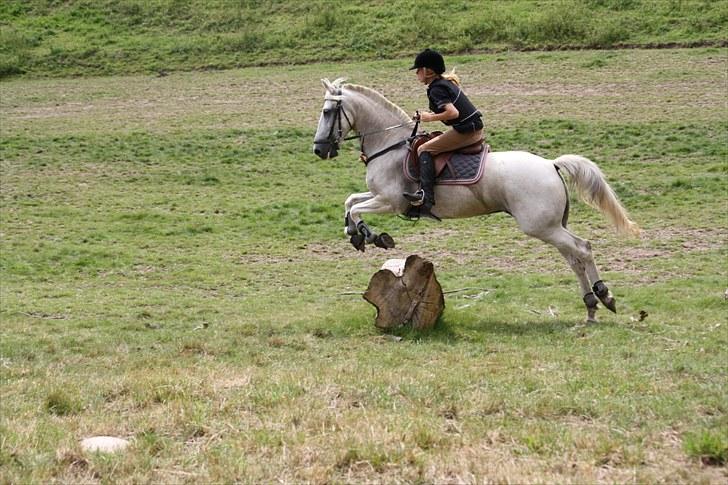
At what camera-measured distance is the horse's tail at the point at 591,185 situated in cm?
1181

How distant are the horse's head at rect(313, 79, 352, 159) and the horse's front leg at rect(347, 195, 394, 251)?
0.85 metres

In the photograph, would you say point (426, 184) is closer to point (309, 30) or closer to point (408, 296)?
point (408, 296)

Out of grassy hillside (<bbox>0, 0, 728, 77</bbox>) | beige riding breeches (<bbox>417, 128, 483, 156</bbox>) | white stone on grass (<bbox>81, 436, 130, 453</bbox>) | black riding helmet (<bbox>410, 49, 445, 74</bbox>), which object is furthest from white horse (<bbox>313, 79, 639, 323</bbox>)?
grassy hillside (<bbox>0, 0, 728, 77</bbox>)

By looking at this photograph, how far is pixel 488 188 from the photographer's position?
11867 millimetres

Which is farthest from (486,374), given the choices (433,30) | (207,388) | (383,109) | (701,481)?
(433,30)

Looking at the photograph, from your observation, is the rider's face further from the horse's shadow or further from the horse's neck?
the horse's shadow

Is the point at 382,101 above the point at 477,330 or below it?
above

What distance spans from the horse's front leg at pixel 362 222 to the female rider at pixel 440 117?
0.43 meters

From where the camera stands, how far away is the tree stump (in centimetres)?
1177

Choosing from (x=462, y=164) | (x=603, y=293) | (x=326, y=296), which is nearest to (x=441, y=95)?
(x=462, y=164)

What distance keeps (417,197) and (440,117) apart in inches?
42.2

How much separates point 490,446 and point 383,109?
24.1 feet

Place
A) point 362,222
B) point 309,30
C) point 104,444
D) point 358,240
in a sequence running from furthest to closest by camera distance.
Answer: point 309,30 → point 362,222 → point 358,240 → point 104,444

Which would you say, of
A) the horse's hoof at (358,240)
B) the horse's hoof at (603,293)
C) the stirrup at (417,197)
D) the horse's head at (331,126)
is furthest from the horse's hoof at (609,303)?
the horse's head at (331,126)
